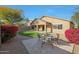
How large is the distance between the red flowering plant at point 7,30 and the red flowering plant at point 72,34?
2.27 ft

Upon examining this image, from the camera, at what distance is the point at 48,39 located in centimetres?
854

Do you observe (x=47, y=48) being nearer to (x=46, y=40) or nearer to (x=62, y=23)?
(x=46, y=40)

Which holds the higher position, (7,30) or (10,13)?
(10,13)

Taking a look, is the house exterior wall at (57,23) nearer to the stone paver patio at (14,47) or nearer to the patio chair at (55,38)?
the patio chair at (55,38)

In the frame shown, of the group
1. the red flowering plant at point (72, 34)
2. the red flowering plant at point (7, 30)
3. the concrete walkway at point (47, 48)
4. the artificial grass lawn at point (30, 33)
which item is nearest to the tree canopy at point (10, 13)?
the red flowering plant at point (7, 30)

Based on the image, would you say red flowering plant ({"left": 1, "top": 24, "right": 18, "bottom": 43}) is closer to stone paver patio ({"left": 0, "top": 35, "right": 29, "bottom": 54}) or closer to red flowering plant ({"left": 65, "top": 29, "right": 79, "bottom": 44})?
stone paver patio ({"left": 0, "top": 35, "right": 29, "bottom": 54})

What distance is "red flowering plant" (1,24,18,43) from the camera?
8.51 m

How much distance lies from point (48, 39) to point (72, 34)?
12.9 inches

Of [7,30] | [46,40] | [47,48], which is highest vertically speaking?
[7,30]

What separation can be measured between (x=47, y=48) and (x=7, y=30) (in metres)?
0.59

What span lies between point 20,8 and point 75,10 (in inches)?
28.7

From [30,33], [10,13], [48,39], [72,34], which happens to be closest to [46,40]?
[48,39]

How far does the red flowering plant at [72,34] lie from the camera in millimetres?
8508

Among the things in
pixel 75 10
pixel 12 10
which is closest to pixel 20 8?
pixel 12 10
